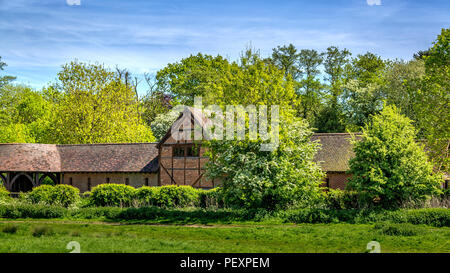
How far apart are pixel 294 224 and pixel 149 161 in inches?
697

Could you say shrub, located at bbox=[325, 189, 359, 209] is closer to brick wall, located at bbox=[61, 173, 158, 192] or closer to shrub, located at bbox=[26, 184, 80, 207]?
shrub, located at bbox=[26, 184, 80, 207]

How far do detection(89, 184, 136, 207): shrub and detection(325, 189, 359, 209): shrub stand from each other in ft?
38.8

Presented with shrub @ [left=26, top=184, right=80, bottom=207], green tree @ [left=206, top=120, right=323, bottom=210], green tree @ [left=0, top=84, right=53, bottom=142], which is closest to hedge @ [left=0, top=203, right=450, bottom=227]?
green tree @ [left=206, top=120, right=323, bottom=210]

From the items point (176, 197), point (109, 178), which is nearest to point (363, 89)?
point (109, 178)

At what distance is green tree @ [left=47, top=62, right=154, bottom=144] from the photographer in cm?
4603

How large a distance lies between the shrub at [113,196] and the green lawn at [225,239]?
A: 22.3 ft

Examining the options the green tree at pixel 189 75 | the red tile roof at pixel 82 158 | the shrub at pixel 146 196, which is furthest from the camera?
the green tree at pixel 189 75

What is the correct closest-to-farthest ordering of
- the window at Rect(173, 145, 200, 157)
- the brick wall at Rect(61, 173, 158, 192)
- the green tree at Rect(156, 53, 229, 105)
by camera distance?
1. the window at Rect(173, 145, 200, 157)
2. the brick wall at Rect(61, 173, 158, 192)
3. the green tree at Rect(156, 53, 229, 105)

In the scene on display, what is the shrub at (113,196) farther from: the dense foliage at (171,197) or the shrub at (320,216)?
the shrub at (320,216)

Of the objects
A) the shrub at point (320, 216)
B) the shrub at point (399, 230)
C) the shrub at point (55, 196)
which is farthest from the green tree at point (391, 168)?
the shrub at point (55, 196)

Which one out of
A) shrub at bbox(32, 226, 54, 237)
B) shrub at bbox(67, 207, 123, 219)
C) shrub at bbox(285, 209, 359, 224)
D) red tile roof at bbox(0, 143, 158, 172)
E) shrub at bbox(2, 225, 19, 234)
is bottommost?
shrub at bbox(67, 207, 123, 219)

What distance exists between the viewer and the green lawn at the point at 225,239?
1452 centimetres

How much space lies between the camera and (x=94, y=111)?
153 ft
